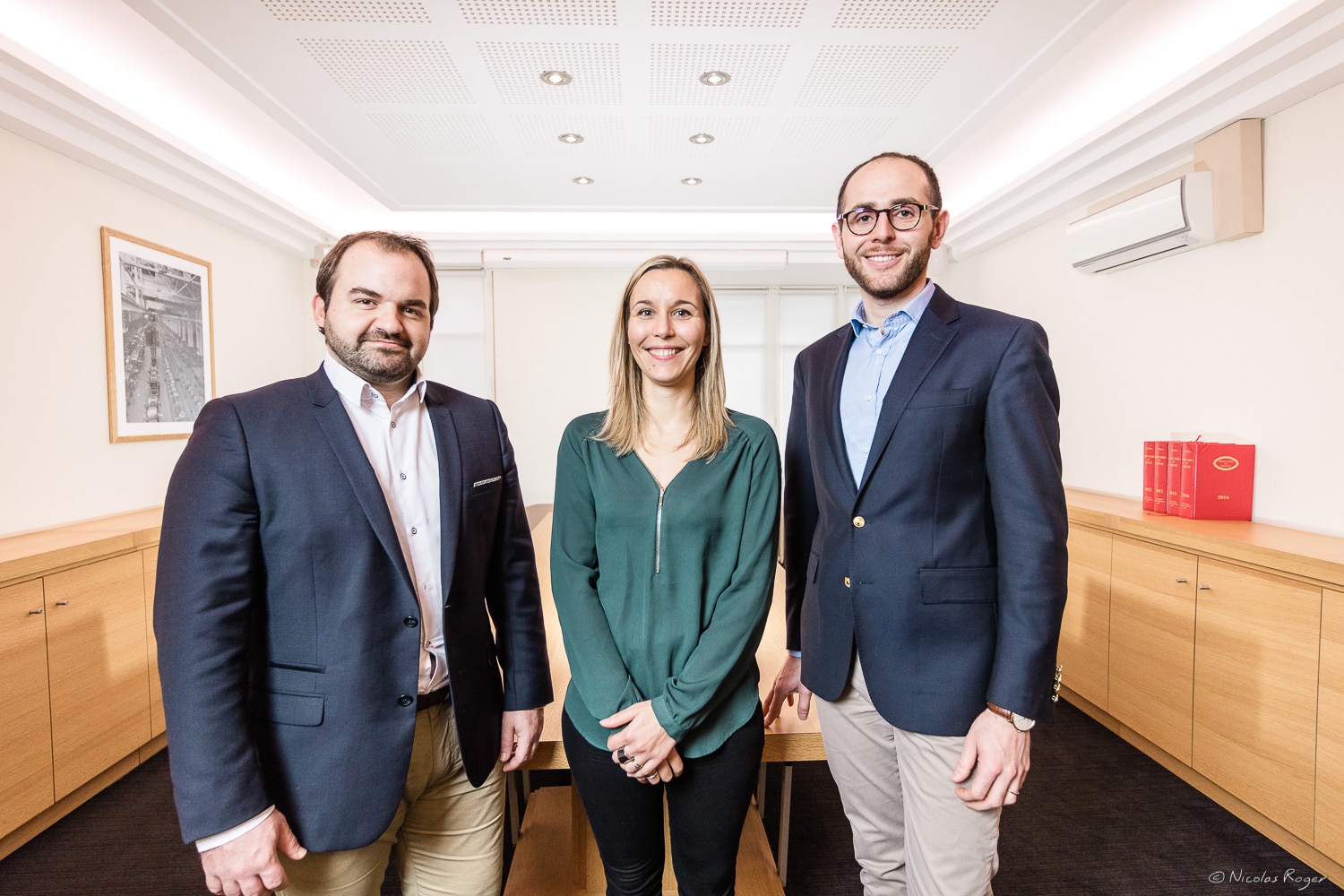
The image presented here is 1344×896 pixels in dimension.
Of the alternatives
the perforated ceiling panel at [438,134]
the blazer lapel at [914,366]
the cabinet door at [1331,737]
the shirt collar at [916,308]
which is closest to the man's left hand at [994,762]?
the blazer lapel at [914,366]

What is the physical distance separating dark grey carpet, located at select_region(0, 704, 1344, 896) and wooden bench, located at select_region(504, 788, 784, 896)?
0.33m

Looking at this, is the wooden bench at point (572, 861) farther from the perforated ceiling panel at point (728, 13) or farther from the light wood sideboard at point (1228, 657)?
the perforated ceiling panel at point (728, 13)

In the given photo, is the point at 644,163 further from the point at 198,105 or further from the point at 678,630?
the point at 678,630

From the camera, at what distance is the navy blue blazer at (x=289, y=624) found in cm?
109

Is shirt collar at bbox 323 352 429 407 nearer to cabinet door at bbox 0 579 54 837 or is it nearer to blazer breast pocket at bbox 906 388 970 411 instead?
blazer breast pocket at bbox 906 388 970 411

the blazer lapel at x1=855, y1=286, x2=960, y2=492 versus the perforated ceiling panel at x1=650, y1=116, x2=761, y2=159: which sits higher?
the perforated ceiling panel at x1=650, y1=116, x2=761, y2=159

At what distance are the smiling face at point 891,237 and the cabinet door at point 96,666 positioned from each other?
3200 millimetres

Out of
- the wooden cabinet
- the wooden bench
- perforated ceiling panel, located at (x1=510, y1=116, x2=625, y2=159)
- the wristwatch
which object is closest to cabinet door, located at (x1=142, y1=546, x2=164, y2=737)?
the wooden cabinet

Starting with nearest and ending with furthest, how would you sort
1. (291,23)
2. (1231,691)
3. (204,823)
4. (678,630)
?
(204,823) < (678,630) < (1231,691) < (291,23)

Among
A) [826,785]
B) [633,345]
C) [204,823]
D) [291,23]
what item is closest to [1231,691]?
[826,785]

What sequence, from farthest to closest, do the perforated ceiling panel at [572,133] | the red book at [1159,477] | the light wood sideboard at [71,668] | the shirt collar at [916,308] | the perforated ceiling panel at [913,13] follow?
the perforated ceiling panel at [572,133] < the red book at [1159,477] < the perforated ceiling panel at [913,13] < the light wood sideboard at [71,668] < the shirt collar at [916,308]

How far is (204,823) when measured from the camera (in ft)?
3.53

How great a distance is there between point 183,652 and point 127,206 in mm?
3948

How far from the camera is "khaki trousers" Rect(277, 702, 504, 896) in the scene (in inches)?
49.9
